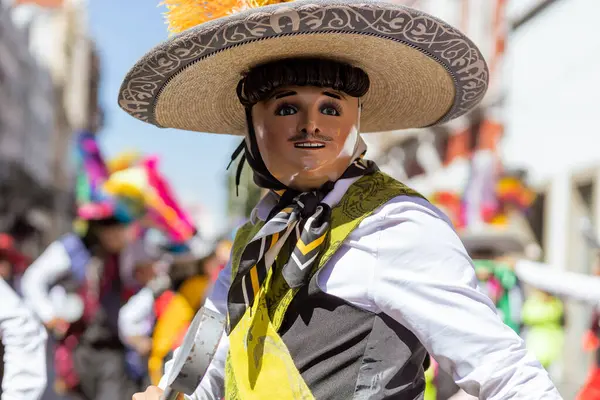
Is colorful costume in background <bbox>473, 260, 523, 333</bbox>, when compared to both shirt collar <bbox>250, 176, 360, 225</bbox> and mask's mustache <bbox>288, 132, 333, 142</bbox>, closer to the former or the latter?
shirt collar <bbox>250, 176, 360, 225</bbox>

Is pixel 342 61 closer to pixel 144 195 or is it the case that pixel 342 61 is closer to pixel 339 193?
pixel 339 193

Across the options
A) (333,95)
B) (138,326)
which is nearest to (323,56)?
(333,95)

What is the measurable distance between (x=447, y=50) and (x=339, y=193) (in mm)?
421

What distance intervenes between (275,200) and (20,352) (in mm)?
1139

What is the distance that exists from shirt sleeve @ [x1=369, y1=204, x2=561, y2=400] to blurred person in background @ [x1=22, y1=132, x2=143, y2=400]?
446 cm

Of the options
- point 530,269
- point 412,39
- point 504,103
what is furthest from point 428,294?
point 504,103

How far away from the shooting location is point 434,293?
1.71 meters

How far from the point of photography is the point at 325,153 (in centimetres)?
203

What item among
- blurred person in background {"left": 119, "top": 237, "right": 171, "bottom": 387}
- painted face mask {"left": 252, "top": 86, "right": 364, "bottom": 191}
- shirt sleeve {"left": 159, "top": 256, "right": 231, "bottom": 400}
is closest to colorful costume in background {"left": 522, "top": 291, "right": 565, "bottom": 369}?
blurred person in background {"left": 119, "top": 237, "right": 171, "bottom": 387}

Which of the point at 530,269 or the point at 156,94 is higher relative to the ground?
the point at 156,94

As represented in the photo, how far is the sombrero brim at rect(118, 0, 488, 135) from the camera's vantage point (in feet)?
6.05

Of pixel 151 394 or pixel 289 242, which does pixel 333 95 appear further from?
pixel 151 394

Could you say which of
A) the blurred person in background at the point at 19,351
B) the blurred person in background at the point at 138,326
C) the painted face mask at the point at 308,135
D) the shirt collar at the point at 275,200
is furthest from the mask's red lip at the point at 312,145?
the blurred person in background at the point at 138,326

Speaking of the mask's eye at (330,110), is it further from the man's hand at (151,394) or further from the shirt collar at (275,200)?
the man's hand at (151,394)
